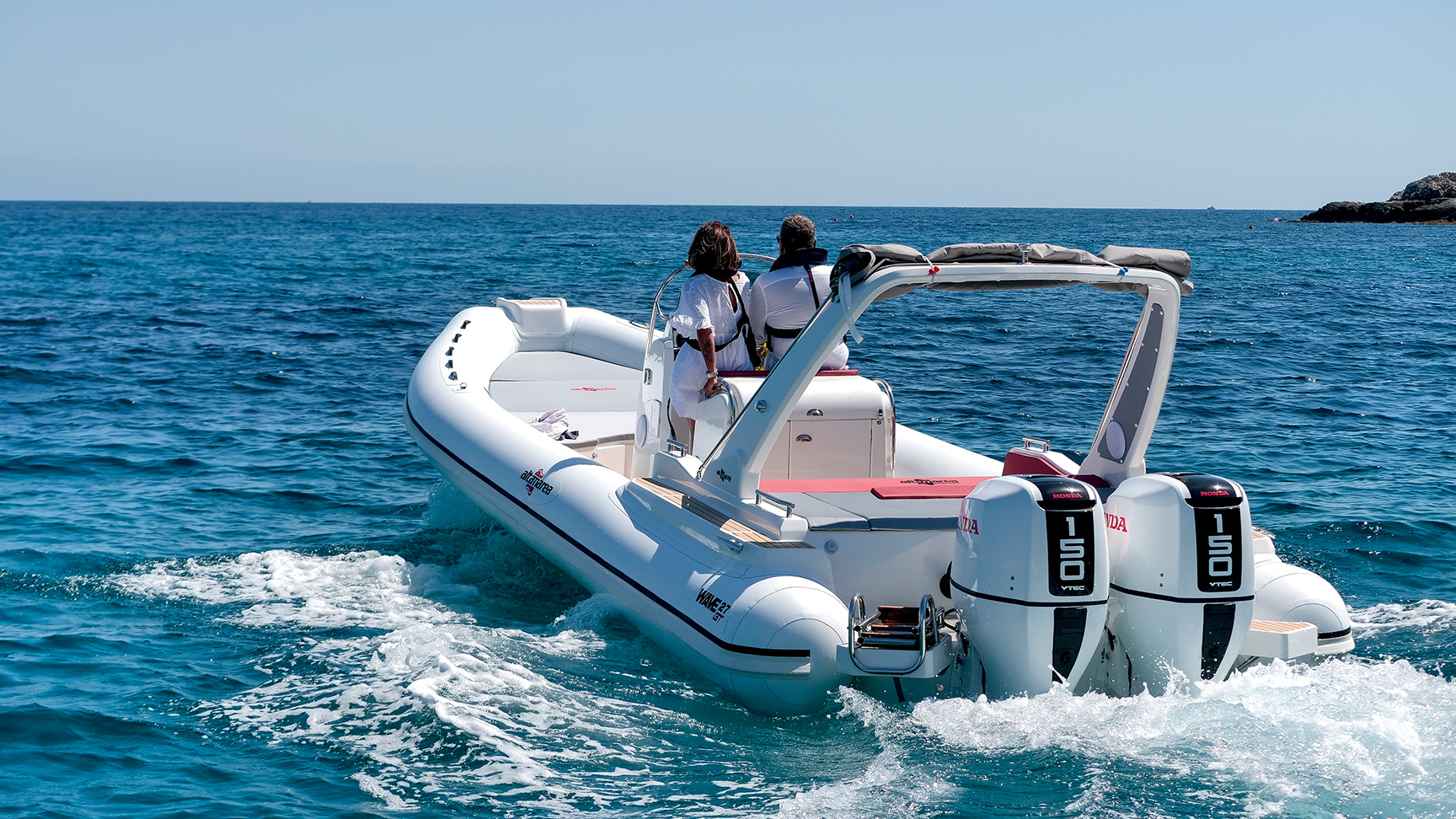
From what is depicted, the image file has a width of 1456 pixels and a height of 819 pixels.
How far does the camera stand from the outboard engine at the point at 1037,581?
329 centimetres

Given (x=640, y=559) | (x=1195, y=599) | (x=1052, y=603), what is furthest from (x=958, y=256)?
(x=640, y=559)

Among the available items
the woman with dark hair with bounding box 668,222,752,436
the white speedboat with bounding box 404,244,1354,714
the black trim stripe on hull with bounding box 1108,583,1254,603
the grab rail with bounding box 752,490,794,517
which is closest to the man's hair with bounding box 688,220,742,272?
the woman with dark hair with bounding box 668,222,752,436

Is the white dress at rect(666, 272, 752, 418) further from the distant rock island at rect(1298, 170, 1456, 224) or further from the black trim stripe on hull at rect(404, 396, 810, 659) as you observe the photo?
the distant rock island at rect(1298, 170, 1456, 224)

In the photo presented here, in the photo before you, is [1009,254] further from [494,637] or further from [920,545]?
[494,637]

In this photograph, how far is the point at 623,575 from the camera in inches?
169

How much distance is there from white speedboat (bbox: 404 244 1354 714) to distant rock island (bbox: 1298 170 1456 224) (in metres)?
72.2

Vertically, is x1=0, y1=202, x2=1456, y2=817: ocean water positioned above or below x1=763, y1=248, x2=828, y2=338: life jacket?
below

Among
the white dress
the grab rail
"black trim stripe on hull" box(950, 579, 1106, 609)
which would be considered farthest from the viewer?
the white dress

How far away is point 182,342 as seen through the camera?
44.2ft

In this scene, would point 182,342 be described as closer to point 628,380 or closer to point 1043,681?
point 628,380

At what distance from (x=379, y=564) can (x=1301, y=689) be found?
4.05 meters

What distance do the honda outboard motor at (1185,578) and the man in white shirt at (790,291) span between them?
147 cm

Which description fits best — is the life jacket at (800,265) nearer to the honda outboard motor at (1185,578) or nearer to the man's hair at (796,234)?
the man's hair at (796,234)

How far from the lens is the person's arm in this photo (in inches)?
181
